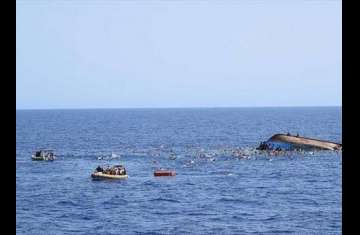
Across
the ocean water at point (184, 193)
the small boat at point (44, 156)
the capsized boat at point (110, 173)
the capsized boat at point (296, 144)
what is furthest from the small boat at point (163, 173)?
the capsized boat at point (296, 144)

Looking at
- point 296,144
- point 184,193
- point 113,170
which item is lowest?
point 184,193

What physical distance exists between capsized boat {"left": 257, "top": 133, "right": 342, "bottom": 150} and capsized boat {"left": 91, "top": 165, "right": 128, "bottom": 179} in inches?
810

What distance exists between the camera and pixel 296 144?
2427 inches

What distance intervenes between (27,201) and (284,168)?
2344 cm

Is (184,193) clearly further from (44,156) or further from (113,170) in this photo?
(44,156)

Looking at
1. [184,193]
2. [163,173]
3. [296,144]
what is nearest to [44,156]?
[163,173]

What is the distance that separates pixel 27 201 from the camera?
3703 centimetres

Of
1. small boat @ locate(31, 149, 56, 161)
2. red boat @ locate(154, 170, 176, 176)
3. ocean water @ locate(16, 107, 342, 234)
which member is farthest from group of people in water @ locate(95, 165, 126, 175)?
small boat @ locate(31, 149, 56, 161)

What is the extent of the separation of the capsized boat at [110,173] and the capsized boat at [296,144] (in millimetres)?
20566

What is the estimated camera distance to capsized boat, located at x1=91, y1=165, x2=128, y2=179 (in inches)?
1800

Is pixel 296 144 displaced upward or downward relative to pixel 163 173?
upward

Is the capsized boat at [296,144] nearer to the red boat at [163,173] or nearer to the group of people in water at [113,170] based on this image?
the red boat at [163,173]

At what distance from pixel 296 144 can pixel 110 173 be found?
2241 cm
